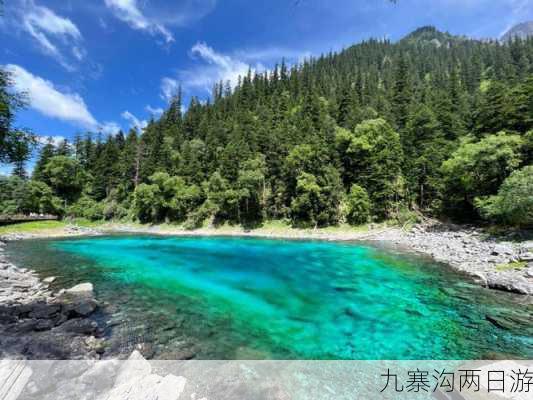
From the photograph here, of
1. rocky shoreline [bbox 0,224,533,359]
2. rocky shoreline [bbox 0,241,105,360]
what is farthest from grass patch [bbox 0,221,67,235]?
rocky shoreline [bbox 0,241,105,360]

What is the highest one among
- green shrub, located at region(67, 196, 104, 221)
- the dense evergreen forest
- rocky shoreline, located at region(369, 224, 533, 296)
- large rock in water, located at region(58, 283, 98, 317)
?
the dense evergreen forest

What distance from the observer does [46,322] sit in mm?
7402

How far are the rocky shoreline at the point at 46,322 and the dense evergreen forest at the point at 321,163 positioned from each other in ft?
84.6

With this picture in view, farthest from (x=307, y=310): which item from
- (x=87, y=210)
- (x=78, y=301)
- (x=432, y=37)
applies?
(x=432, y=37)

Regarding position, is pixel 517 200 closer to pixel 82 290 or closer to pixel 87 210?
pixel 82 290

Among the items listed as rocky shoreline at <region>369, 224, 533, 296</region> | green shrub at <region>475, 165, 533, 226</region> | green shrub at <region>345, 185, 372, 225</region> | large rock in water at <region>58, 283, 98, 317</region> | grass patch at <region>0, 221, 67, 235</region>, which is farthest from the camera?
grass patch at <region>0, 221, 67, 235</region>

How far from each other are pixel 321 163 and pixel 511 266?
25.9 metres

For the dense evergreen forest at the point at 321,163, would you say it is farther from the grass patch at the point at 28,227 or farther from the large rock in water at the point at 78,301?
the large rock in water at the point at 78,301

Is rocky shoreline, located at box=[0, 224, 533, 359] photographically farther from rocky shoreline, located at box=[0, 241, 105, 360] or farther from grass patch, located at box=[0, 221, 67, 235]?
grass patch, located at box=[0, 221, 67, 235]

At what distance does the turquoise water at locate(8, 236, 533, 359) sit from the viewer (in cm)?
641

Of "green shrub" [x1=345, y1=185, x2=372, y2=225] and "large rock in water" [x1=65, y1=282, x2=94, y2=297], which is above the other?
"green shrub" [x1=345, y1=185, x2=372, y2=225]

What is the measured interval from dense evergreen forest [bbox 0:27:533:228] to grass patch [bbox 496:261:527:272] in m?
7.51

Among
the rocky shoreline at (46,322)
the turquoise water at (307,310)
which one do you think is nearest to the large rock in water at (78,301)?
the rocky shoreline at (46,322)

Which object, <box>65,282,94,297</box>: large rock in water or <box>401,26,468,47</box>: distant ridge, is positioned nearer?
<box>65,282,94,297</box>: large rock in water
